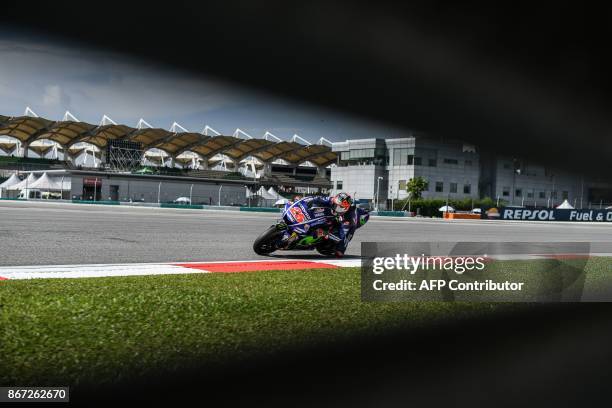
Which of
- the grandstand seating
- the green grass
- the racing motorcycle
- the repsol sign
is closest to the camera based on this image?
the repsol sign

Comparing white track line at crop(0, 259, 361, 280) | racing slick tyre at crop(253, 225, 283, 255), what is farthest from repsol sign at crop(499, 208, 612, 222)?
white track line at crop(0, 259, 361, 280)

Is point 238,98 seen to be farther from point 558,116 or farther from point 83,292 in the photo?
point 83,292

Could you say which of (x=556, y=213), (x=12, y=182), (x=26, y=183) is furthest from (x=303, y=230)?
(x=12, y=182)

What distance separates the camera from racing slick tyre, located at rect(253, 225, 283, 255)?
9.87 m

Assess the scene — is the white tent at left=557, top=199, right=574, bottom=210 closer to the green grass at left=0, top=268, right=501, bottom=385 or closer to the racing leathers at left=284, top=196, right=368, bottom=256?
the green grass at left=0, top=268, right=501, bottom=385

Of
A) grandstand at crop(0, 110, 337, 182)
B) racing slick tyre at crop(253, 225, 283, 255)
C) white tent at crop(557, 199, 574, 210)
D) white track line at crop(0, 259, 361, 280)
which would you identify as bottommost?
white track line at crop(0, 259, 361, 280)

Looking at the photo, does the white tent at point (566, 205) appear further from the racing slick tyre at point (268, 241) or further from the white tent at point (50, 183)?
the white tent at point (50, 183)

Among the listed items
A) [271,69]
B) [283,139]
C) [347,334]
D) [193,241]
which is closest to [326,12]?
[271,69]

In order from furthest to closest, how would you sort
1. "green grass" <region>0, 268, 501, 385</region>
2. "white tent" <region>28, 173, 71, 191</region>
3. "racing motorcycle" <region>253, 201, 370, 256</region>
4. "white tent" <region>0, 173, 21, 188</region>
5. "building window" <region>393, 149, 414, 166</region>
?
1. "white tent" <region>0, 173, 21, 188</region>
2. "white tent" <region>28, 173, 71, 191</region>
3. "racing motorcycle" <region>253, 201, 370, 256</region>
4. "green grass" <region>0, 268, 501, 385</region>
5. "building window" <region>393, 149, 414, 166</region>

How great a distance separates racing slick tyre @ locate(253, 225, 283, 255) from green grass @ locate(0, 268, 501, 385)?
273 cm

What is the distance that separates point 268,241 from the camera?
10.0 meters

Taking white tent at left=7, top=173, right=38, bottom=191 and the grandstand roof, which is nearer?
the grandstand roof

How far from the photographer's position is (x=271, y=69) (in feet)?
4.97

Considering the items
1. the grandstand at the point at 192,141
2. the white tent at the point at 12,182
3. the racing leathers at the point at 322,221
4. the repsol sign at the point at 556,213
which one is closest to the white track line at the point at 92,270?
the racing leathers at the point at 322,221
